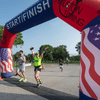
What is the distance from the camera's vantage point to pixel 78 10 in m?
2.66

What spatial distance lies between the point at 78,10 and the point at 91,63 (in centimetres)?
157

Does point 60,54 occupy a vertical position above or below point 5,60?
above

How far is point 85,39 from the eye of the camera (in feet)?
8.80

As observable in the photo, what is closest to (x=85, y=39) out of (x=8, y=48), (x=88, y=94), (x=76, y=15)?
(x=76, y=15)

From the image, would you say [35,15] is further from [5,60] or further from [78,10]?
[5,60]

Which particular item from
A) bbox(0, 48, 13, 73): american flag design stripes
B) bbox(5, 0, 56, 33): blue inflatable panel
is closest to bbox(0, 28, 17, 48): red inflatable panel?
bbox(0, 48, 13, 73): american flag design stripes

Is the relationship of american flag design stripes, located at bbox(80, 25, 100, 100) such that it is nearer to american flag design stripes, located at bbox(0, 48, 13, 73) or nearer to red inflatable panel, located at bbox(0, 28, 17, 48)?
red inflatable panel, located at bbox(0, 28, 17, 48)

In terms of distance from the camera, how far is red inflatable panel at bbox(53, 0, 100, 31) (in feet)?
7.93

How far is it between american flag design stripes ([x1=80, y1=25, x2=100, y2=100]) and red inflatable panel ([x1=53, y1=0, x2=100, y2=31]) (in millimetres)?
292

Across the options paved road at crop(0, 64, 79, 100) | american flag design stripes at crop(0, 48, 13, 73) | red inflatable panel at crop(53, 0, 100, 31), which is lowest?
paved road at crop(0, 64, 79, 100)

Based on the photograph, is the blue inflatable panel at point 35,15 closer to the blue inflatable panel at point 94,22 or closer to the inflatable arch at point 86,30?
the inflatable arch at point 86,30

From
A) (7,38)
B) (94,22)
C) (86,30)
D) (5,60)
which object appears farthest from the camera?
(5,60)

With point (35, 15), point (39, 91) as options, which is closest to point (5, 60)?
point (39, 91)

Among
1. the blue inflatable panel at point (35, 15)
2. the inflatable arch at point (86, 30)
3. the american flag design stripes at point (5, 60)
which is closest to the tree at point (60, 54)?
the american flag design stripes at point (5, 60)
